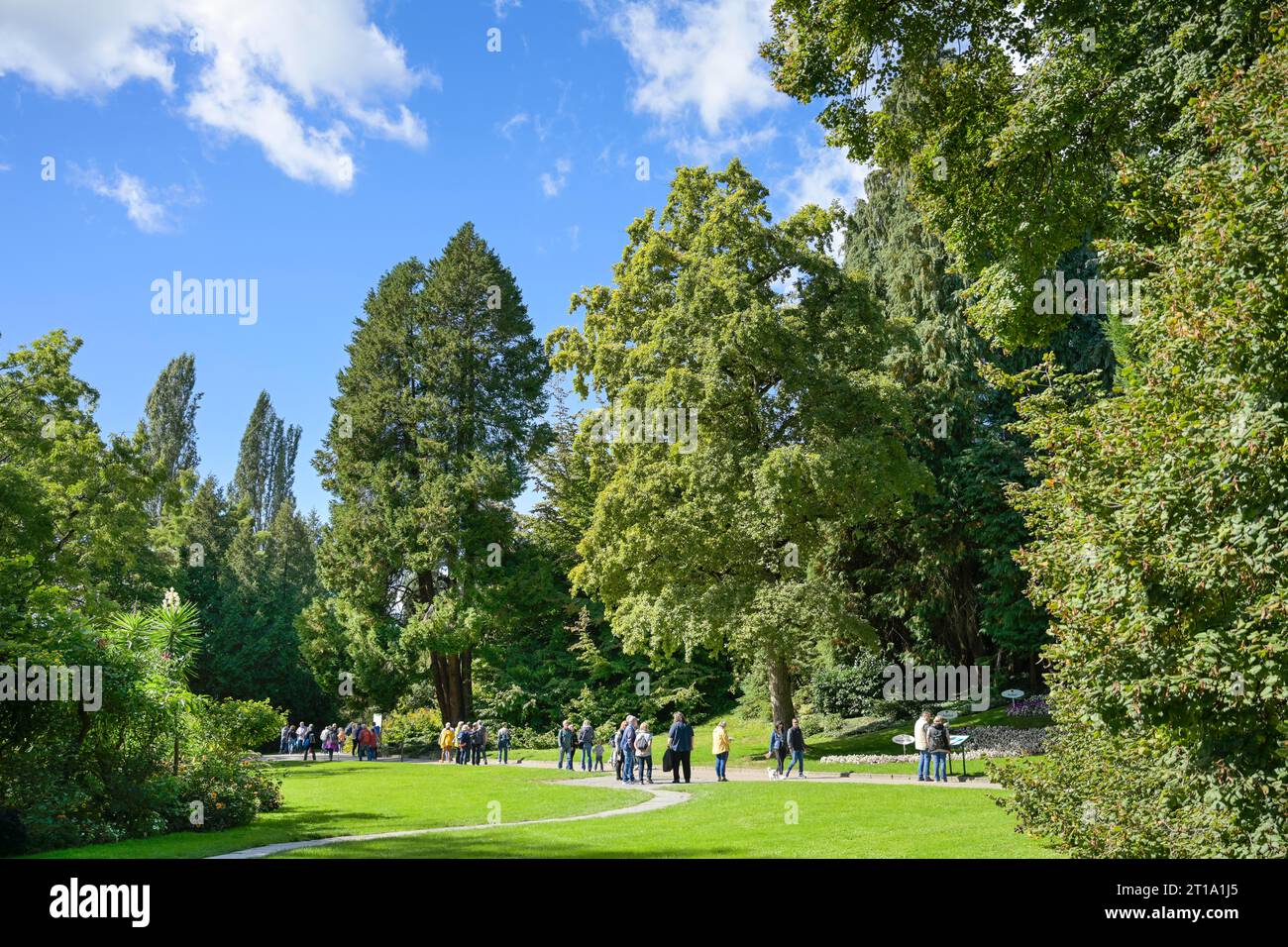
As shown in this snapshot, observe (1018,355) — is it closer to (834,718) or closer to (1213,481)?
(834,718)

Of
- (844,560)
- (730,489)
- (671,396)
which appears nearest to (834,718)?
(844,560)

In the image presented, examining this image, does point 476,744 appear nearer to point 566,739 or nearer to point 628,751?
point 566,739

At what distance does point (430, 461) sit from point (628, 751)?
19.9 metres

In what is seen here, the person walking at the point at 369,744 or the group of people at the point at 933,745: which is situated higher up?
the group of people at the point at 933,745

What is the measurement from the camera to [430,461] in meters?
39.6

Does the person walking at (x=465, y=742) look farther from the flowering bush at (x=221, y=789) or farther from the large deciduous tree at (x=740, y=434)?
the flowering bush at (x=221, y=789)

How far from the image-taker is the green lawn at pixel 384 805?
12.4 m

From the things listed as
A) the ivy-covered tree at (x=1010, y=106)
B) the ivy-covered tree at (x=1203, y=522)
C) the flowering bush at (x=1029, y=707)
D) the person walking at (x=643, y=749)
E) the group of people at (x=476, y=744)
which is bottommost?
the group of people at (x=476, y=744)

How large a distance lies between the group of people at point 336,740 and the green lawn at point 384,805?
922 centimetres

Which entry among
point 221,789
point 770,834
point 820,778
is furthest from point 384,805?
point 820,778

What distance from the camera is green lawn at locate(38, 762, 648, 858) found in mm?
12391

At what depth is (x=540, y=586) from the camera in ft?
129

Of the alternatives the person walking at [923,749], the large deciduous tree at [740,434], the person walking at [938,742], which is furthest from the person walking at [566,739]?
the person walking at [938,742]

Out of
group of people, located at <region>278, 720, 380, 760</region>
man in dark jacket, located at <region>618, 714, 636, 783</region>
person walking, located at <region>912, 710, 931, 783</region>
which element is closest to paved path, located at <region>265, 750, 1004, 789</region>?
person walking, located at <region>912, 710, 931, 783</region>
